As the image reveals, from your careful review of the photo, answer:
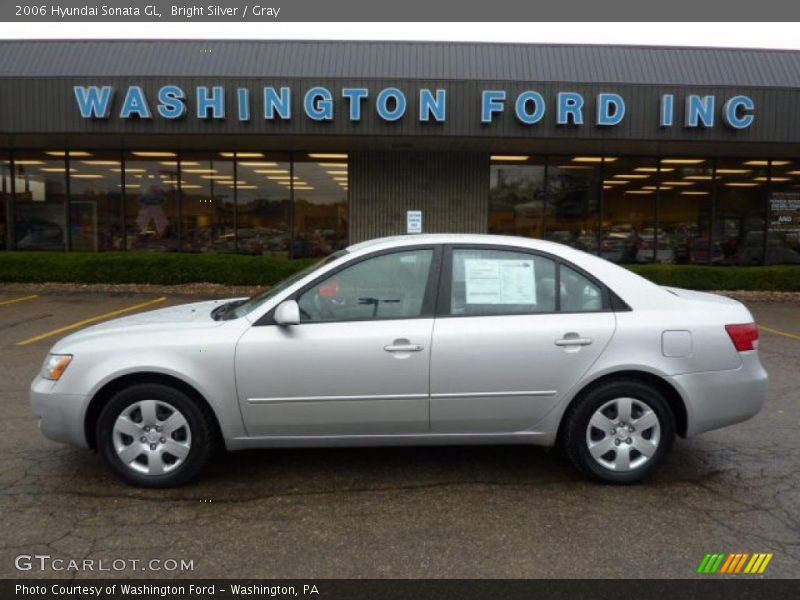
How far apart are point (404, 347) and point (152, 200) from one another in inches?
570

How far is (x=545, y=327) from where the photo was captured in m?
4.16

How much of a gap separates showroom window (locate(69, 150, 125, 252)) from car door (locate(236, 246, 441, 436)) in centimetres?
1436

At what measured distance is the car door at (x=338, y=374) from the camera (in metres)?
4.06

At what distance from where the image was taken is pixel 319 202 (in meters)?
16.8

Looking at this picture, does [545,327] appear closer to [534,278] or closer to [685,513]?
[534,278]

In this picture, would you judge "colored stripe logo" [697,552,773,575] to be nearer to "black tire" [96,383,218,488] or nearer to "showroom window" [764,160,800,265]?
"black tire" [96,383,218,488]

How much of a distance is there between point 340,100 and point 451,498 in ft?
35.7

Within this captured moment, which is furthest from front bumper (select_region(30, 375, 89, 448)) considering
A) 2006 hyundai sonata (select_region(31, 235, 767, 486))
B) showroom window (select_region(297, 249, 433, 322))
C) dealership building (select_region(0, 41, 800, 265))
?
dealership building (select_region(0, 41, 800, 265))

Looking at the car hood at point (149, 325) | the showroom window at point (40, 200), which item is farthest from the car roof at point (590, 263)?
the showroom window at point (40, 200)

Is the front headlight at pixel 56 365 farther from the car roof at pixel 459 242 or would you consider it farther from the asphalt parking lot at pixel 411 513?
the car roof at pixel 459 242

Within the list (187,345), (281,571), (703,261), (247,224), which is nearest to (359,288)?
(187,345)

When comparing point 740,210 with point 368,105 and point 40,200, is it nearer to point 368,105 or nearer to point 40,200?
point 368,105

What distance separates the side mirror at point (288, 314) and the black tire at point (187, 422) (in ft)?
2.35
